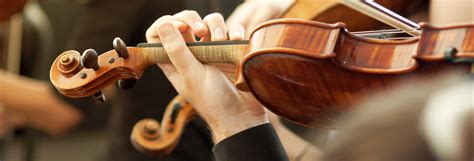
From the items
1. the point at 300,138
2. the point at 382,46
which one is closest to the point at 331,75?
the point at 382,46

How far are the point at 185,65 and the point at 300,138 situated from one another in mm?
413

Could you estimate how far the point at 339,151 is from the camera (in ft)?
2.04

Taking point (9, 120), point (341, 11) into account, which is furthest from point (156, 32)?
point (9, 120)

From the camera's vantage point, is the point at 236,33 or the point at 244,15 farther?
the point at 244,15

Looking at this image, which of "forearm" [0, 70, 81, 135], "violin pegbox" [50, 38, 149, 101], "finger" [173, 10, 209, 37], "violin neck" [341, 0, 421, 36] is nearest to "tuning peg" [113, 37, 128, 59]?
"violin pegbox" [50, 38, 149, 101]

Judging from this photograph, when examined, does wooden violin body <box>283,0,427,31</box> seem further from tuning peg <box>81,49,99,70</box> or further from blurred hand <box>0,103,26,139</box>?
blurred hand <box>0,103,26,139</box>

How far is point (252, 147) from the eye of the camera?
1.37 m

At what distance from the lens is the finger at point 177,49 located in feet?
4.41

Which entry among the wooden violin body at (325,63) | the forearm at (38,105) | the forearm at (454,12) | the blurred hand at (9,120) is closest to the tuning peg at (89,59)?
the wooden violin body at (325,63)

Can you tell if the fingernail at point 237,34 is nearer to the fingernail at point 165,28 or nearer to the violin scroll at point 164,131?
the fingernail at point 165,28

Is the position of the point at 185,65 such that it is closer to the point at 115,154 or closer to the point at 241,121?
the point at 241,121

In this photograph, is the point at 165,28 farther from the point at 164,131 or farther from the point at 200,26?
the point at 164,131

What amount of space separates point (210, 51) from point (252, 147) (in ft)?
0.49

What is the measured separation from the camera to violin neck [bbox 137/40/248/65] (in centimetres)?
129
